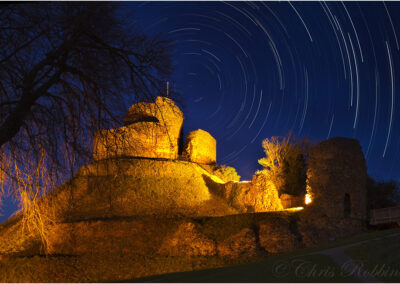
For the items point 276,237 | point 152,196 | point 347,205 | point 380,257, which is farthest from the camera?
point 152,196

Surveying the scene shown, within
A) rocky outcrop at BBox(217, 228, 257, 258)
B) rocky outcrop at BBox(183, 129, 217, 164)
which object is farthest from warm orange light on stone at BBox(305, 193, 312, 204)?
rocky outcrop at BBox(183, 129, 217, 164)

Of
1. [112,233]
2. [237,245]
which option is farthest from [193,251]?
[112,233]

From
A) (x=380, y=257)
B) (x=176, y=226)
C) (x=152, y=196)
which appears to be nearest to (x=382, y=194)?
(x=152, y=196)

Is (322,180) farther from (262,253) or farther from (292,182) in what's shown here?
(292,182)

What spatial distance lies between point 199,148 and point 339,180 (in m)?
19.2

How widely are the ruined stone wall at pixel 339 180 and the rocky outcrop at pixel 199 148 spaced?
57.1 ft

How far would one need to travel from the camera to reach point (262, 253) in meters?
19.3

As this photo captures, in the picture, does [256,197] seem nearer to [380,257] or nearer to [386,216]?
[386,216]

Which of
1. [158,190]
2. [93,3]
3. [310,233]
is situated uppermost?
[93,3]

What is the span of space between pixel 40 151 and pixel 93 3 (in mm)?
3071

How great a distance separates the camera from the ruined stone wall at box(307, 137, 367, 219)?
23.1 m

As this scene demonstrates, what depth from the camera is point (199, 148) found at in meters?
39.7

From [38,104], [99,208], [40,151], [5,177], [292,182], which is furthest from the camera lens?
[292,182]

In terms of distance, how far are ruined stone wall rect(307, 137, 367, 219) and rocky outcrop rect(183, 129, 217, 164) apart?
17.4 m
